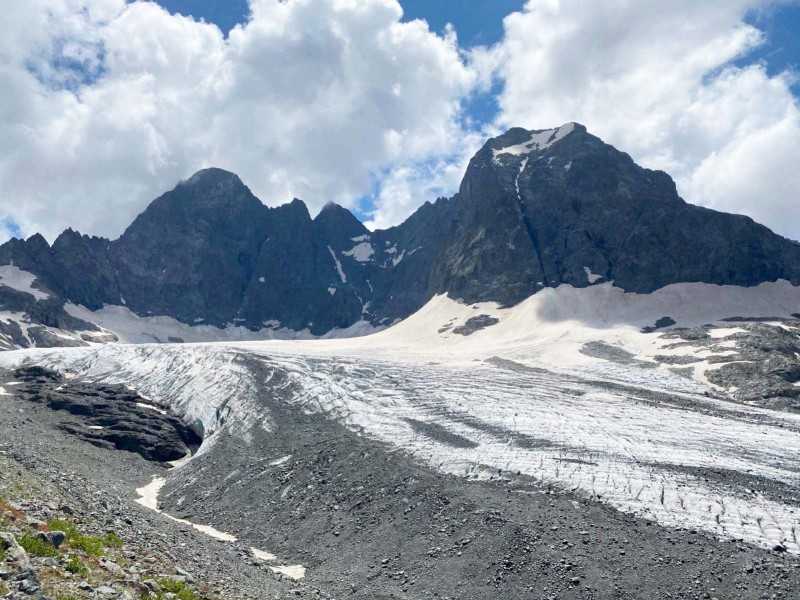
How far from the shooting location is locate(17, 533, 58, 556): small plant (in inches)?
621

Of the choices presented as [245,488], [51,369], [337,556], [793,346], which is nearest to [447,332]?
[793,346]

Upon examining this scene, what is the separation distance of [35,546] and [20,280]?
208 m

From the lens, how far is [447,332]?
463 feet

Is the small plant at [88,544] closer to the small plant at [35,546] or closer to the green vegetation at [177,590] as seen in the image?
the small plant at [35,546]

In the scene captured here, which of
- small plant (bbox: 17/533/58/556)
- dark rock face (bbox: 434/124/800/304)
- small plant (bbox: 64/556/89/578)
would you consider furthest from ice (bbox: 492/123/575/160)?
small plant (bbox: 64/556/89/578)

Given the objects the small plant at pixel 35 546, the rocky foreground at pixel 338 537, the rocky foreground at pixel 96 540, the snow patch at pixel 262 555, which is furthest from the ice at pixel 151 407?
the small plant at pixel 35 546

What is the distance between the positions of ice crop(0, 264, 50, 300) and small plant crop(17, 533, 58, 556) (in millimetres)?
191108

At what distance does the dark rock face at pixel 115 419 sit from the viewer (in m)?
59.8

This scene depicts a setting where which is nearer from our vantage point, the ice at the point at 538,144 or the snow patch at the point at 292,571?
the snow patch at the point at 292,571

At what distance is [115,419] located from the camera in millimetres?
64500

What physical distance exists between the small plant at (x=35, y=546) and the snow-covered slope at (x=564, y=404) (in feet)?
101

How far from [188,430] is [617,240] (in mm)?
120317

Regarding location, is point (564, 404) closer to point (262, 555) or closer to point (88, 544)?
point (262, 555)

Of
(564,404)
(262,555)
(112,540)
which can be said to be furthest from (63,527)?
(564,404)
